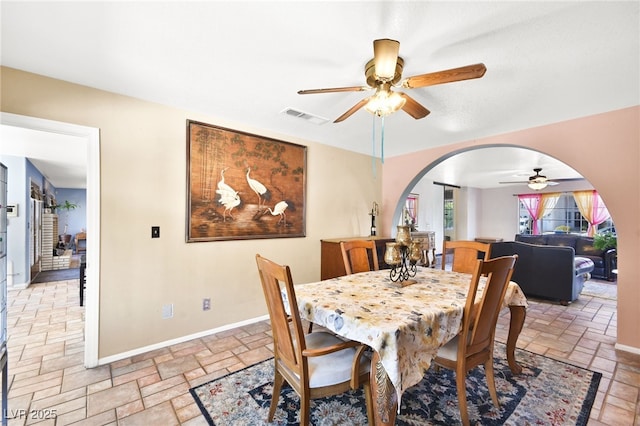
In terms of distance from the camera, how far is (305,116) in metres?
2.99

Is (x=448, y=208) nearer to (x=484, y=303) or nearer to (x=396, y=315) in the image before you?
(x=484, y=303)

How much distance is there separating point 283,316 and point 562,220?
9.74m

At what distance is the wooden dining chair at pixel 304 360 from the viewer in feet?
4.47

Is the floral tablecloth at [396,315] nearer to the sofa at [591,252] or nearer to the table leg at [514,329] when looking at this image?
the table leg at [514,329]

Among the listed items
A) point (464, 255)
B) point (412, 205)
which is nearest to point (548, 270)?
point (464, 255)

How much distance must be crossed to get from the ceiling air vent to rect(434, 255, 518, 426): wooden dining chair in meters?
2.16

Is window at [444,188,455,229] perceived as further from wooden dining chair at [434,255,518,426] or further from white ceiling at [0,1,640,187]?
wooden dining chair at [434,255,518,426]

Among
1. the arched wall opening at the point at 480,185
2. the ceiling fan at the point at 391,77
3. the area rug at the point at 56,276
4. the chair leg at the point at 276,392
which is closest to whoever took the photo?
the ceiling fan at the point at 391,77

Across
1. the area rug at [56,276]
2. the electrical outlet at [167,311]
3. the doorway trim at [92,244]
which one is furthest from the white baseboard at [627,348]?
the area rug at [56,276]

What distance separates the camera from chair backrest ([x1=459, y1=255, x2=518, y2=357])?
1517mm

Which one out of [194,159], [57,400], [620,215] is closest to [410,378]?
[57,400]

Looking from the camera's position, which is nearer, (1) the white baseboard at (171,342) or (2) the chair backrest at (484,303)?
(2) the chair backrest at (484,303)

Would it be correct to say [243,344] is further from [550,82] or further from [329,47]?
[550,82]

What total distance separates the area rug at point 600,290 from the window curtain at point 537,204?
313 centimetres
